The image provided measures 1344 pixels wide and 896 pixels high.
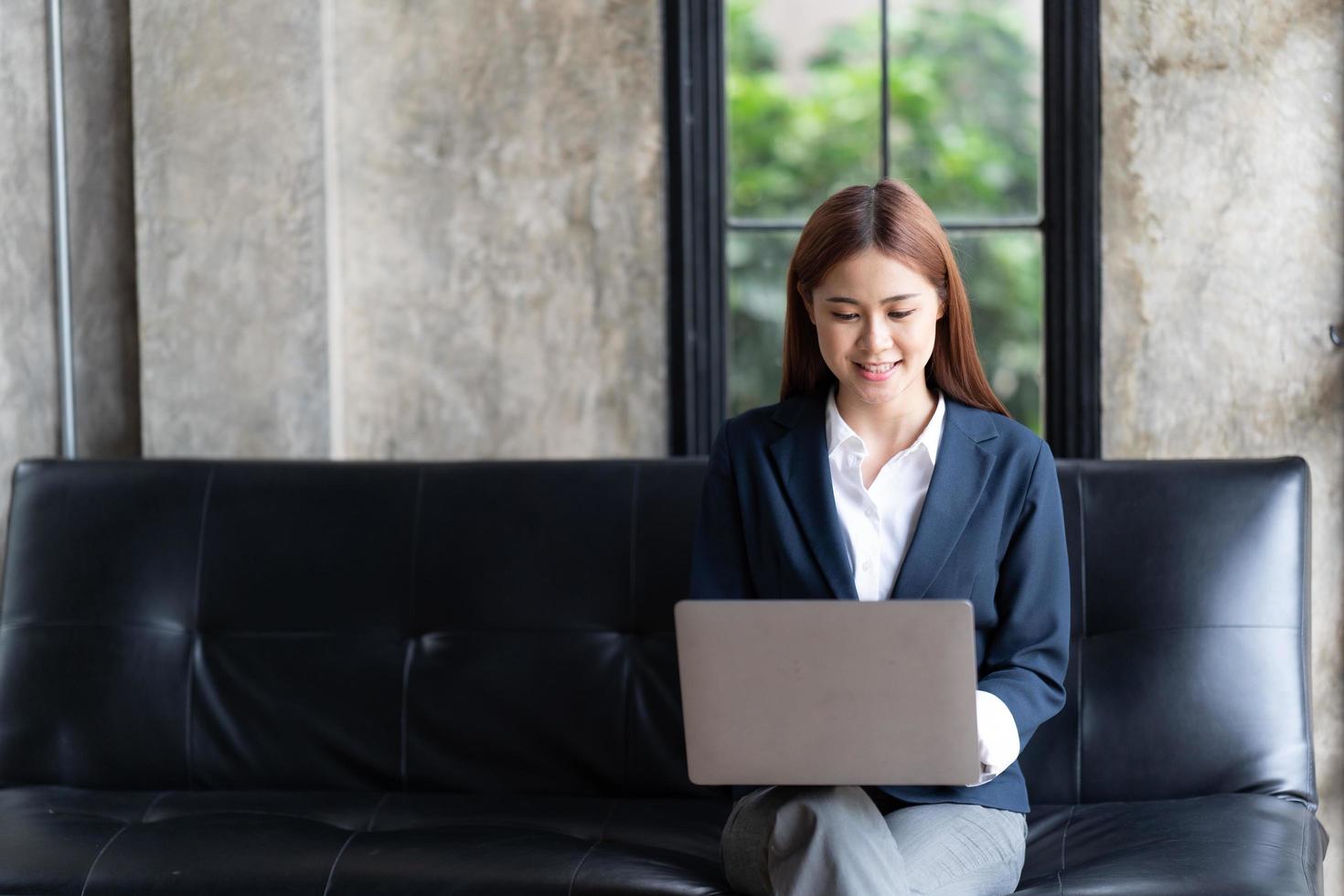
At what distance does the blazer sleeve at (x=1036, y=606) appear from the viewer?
1.93 meters

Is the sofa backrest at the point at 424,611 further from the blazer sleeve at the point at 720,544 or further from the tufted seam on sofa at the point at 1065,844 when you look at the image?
the blazer sleeve at the point at 720,544

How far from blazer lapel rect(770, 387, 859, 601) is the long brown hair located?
0.07 metres

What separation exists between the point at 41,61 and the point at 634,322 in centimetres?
136

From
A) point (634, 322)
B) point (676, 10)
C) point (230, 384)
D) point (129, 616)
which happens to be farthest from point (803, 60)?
point (129, 616)

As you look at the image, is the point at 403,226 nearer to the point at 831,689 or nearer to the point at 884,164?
the point at 884,164

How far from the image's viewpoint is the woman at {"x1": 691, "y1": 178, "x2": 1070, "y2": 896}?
6.16 ft

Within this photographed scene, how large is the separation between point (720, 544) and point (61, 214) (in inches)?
67.6

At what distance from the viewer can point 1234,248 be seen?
2.71 m

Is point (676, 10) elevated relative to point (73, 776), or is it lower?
elevated

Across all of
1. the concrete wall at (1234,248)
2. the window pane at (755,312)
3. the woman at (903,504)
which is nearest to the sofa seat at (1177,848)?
the woman at (903,504)

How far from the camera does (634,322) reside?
289 cm

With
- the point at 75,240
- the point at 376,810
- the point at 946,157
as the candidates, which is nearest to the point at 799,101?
the point at 946,157

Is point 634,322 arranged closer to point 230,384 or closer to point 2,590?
point 230,384

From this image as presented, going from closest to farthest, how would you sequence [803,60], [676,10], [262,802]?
[262,802] → [676,10] → [803,60]
